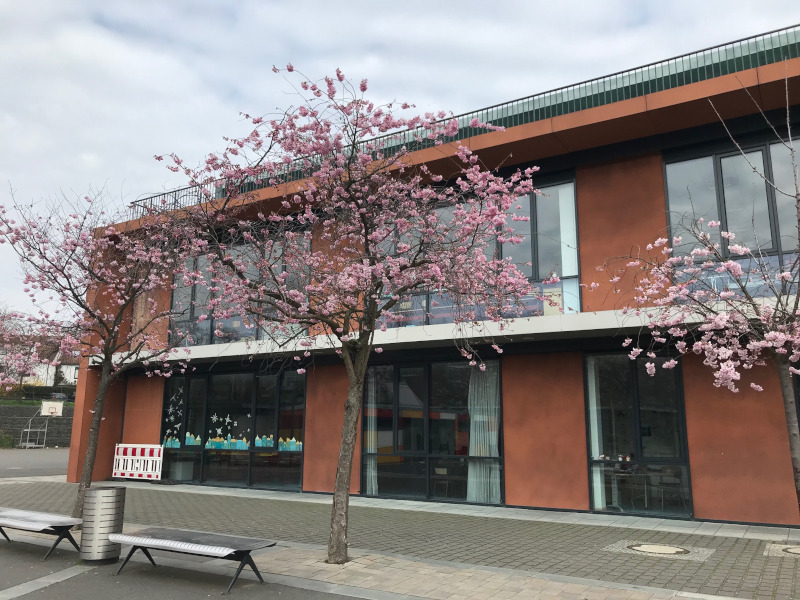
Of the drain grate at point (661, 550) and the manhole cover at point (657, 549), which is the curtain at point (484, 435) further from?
the manhole cover at point (657, 549)

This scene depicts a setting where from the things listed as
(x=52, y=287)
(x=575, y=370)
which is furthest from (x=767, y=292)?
(x=52, y=287)

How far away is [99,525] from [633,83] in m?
11.6

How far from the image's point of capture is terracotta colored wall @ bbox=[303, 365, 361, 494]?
14.5 metres

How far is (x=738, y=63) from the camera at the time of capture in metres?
10.9

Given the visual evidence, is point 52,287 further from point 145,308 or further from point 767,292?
point 767,292

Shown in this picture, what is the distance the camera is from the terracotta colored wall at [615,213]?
11297 millimetres

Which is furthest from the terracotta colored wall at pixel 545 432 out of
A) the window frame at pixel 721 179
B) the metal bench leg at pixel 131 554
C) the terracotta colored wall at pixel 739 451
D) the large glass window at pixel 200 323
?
the metal bench leg at pixel 131 554

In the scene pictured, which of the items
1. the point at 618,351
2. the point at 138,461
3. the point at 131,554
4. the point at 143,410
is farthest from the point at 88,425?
the point at 618,351

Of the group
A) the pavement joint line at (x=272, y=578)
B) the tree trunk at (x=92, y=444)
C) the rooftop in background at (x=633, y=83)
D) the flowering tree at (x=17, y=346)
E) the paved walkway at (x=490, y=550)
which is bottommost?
the pavement joint line at (x=272, y=578)

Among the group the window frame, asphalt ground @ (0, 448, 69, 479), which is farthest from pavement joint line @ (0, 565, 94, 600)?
asphalt ground @ (0, 448, 69, 479)

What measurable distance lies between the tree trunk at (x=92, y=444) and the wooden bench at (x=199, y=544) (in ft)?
11.3

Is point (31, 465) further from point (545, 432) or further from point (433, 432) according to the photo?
point (545, 432)

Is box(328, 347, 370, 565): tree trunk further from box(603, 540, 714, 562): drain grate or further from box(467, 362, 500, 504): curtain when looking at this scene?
box(467, 362, 500, 504): curtain

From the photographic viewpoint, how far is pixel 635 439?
36.3 feet
